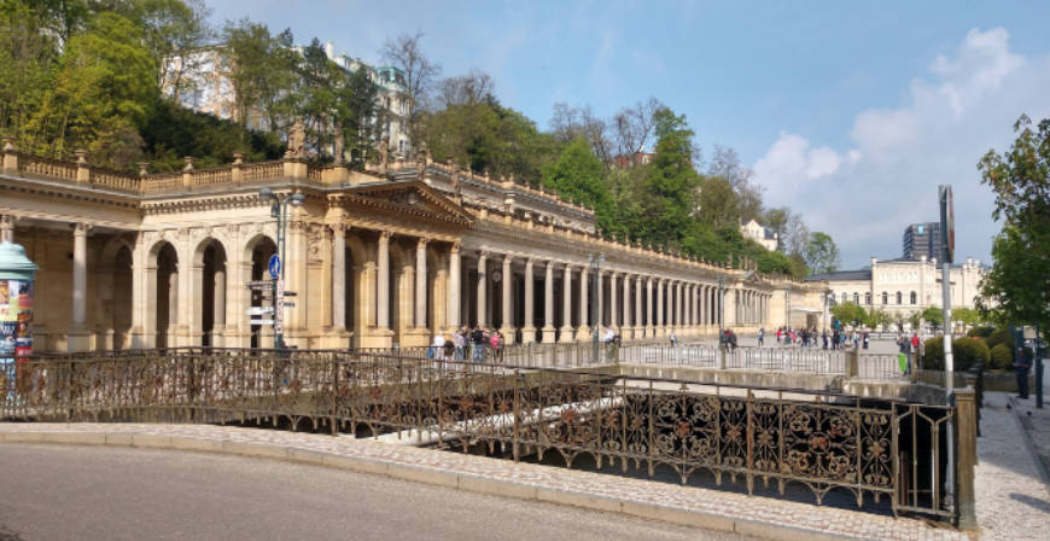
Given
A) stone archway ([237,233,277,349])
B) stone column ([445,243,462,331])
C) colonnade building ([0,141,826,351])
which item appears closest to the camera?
stone archway ([237,233,277,349])

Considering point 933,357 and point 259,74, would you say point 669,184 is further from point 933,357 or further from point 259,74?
point 933,357

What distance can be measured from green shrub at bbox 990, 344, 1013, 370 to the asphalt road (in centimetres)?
2967

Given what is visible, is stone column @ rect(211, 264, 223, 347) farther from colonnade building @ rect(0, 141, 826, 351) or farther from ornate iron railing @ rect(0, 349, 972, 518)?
ornate iron railing @ rect(0, 349, 972, 518)

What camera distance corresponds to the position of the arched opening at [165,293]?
34.3m

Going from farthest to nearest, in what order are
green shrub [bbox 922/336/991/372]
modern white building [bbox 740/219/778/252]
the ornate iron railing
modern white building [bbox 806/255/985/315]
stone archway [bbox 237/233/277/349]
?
modern white building [bbox 806/255/985/315], modern white building [bbox 740/219/778/252], green shrub [bbox 922/336/991/372], stone archway [bbox 237/233/277/349], the ornate iron railing

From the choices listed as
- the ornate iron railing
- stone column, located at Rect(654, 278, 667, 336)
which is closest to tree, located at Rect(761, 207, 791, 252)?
stone column, located at Rect(654, 278, 667, 336)

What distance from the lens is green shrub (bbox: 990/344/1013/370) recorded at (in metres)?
32.1

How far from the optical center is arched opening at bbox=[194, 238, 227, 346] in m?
32.2

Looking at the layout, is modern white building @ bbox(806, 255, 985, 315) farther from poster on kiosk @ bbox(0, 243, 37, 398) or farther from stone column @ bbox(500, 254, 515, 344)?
poster on kiosk @ bbox(0, 243, 37, 398)

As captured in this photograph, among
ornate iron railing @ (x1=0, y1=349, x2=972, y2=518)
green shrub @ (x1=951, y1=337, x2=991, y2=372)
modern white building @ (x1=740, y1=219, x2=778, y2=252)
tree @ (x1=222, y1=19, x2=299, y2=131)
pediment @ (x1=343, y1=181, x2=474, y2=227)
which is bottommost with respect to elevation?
green shrub @ (x1=951, y1=337, x2=991, y2=372)

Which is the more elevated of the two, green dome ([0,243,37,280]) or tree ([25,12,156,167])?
tree ([25,12,156,167])

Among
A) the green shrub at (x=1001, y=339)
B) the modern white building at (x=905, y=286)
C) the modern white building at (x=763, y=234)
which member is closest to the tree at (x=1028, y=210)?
the green shrub at (x=1001, y=339)

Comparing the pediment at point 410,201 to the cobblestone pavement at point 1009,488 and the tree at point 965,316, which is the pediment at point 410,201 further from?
the tree at point 965,316

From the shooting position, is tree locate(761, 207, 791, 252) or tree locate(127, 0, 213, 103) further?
tree locate(761, 207, 791, 252)
